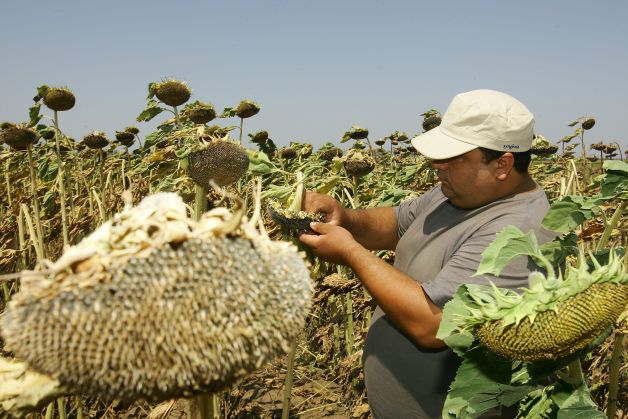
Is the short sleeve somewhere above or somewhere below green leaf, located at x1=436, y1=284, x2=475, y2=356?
below

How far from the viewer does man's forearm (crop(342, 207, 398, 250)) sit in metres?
3.46

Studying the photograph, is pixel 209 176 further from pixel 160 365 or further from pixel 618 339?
→ pixel 618 339

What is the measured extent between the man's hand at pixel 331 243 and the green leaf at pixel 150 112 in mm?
2565

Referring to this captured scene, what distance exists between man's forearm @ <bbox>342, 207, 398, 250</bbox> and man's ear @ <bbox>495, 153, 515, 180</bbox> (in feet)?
3.35

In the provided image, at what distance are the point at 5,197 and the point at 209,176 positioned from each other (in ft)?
22.4

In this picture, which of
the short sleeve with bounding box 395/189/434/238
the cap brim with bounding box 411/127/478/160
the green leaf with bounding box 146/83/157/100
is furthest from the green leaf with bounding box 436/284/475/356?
the green leaf with bounding box 146/83/157/100

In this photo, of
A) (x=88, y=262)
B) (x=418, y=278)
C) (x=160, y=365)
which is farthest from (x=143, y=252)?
(x=418, y=278)

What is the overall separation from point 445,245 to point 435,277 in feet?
0.75

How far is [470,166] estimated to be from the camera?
2676 mm

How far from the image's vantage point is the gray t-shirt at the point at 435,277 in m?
2.37

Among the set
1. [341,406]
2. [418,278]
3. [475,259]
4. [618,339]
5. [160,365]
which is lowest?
[341,406]

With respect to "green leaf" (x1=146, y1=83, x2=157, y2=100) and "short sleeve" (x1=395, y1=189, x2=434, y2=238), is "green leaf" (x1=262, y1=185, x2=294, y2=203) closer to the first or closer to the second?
"short sleeve" (x1=395, y1=189, x2=434, y2=238)

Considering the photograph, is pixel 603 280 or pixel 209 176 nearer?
pixel 603 280

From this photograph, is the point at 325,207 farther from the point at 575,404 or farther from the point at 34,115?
the point at 34,115
